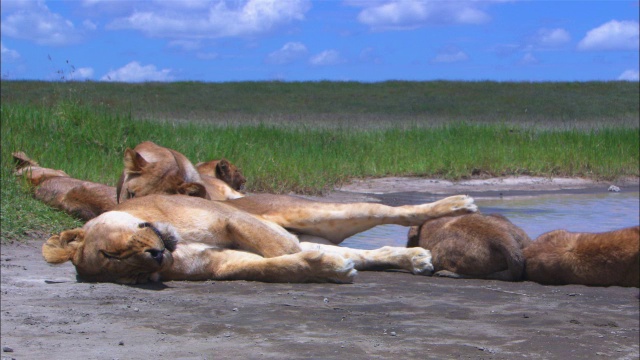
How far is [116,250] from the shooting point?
5.82m

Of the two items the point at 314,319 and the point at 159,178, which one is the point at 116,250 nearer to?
the point at 314,319

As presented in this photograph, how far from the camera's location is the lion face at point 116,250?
572cm

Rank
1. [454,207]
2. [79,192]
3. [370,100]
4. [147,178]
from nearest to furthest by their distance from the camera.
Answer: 1. [454,207]
2. [147,178]
3. [79,192]
4. [370,100]

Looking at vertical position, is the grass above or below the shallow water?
above

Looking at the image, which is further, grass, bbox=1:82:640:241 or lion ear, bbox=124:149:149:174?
grass, bbox=1:82:640:241

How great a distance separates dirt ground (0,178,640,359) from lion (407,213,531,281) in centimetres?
14

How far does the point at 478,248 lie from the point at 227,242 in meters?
1.74

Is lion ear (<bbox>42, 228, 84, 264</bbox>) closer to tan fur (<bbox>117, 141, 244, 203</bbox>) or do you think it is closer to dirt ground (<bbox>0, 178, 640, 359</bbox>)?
dirt ground (<bbox>0, 178, 640, 359</bbox>)

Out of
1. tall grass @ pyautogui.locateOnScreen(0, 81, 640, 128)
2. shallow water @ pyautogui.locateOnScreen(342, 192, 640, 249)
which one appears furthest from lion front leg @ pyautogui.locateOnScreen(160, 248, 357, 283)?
tall grass @ pyautogui.locateOnScreen(0, 81, 640, 128)

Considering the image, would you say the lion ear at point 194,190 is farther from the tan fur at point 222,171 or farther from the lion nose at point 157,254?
the lion nose at point 157,254

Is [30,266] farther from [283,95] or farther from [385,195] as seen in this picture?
[283,95]

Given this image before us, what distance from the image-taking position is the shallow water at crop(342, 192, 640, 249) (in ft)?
29.1

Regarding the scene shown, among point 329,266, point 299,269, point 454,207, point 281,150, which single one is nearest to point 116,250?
point 299,269

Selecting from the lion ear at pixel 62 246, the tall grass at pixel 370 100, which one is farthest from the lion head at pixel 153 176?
the tall grass at pixel 370 100
